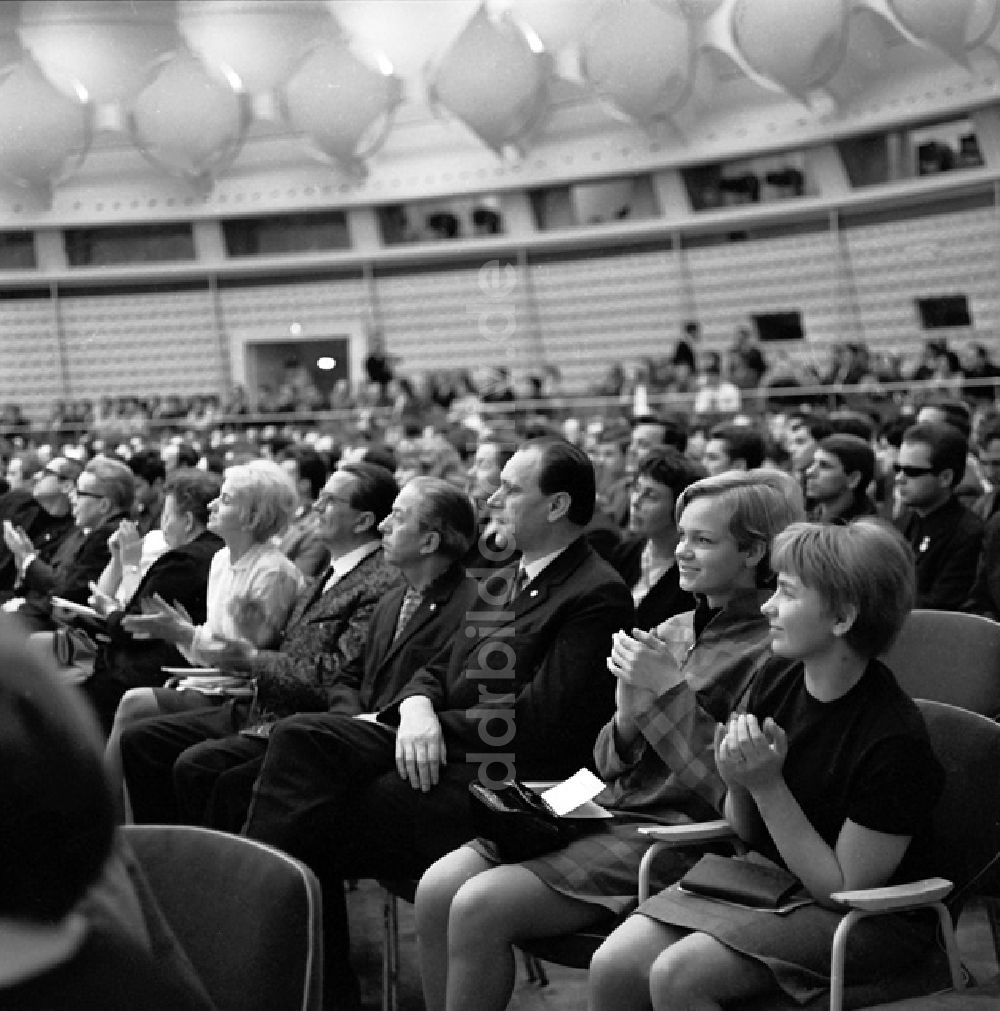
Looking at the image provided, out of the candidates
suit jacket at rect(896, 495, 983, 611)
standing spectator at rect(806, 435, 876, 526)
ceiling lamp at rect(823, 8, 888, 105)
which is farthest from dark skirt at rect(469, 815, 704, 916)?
ceiling lamp at rect(823, 8, 888, 105)

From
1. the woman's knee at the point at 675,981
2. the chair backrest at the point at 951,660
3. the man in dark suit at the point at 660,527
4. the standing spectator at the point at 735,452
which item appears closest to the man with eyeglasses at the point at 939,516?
the standing spectator at the point at 735,452

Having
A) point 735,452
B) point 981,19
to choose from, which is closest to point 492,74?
point 981,19

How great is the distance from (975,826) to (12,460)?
25.4ft

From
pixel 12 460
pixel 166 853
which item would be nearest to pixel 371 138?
pixel 12 460

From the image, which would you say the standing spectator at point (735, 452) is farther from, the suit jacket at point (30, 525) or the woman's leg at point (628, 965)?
the woman's leg at point (628, 965)

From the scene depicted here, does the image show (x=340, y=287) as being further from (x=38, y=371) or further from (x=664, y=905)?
(x=664, y=905)

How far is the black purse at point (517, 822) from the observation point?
256 cm

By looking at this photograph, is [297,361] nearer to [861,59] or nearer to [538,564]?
[861,59]

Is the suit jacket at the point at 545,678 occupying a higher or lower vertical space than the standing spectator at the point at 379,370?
lower

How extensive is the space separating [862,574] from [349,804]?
1.31 metres

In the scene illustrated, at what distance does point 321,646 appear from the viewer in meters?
3.76

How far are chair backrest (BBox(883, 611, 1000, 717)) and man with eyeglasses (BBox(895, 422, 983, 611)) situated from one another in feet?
4.63

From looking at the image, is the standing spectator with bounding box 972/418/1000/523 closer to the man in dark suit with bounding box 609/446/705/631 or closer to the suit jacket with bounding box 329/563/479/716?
the man in dark suit with bounding box 609/446/705/631

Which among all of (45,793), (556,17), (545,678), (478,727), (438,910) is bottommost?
(438,910)
